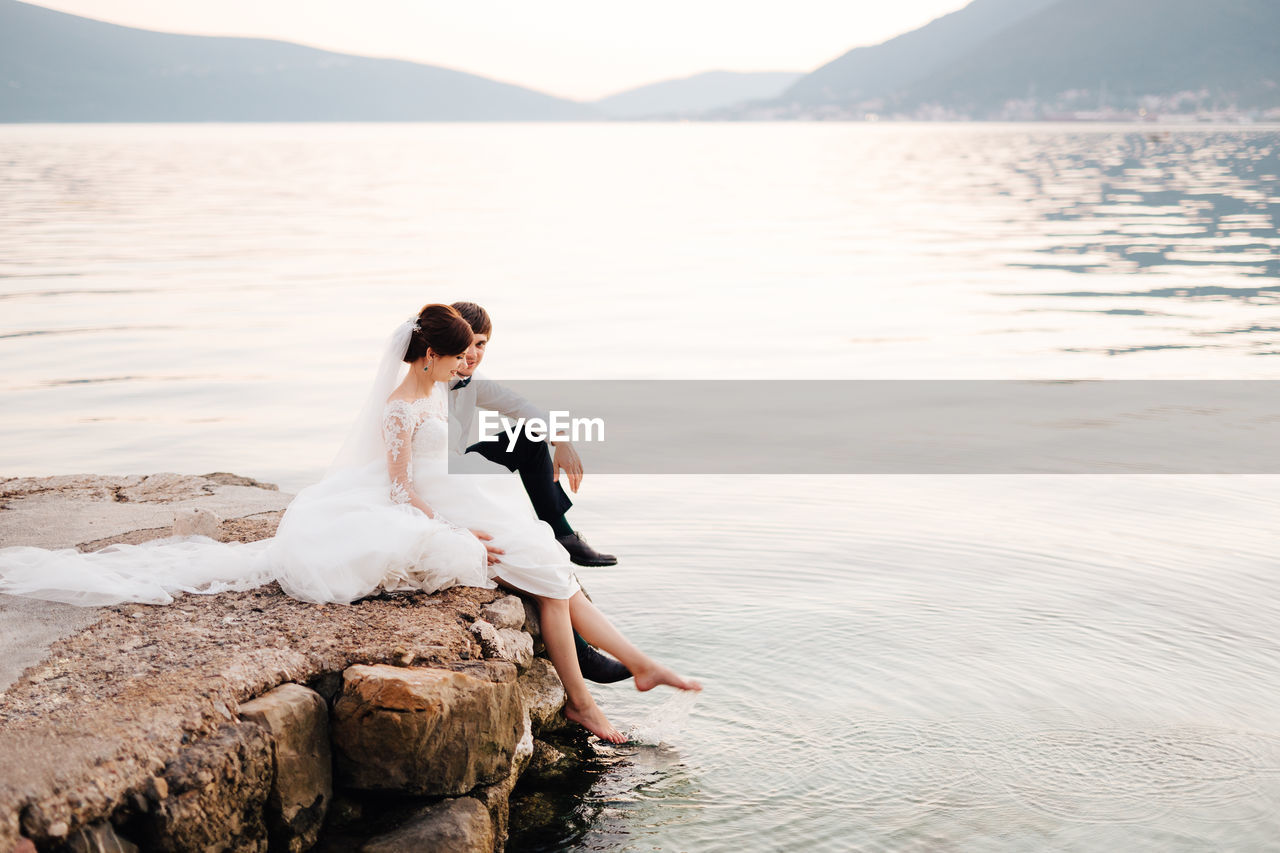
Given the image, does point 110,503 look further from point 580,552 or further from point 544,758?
point 544,758

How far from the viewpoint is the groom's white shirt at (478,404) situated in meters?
5.82

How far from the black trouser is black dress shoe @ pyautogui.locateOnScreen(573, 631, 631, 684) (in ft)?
2.38

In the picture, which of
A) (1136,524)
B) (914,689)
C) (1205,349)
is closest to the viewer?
(914,689)

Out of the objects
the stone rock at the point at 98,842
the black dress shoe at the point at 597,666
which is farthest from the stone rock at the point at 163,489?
the stone rock at the point at 98,842

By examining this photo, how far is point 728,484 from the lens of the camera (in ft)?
29.9

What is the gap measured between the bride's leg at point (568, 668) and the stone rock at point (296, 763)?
1156 mm

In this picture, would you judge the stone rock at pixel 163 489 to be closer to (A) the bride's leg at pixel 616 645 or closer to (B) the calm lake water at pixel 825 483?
(B) the calm lake water at pixel 825 483

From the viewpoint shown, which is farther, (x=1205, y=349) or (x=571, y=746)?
(x=1205, y=349)

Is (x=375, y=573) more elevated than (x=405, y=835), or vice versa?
(x=375, y=573)

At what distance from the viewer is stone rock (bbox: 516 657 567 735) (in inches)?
197

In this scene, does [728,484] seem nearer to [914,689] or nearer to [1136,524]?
[1136,524]

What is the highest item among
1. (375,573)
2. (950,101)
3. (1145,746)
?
(950,101)

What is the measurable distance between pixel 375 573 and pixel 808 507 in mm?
4463

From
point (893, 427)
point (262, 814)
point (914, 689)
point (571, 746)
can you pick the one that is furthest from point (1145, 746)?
point (893, 427)
